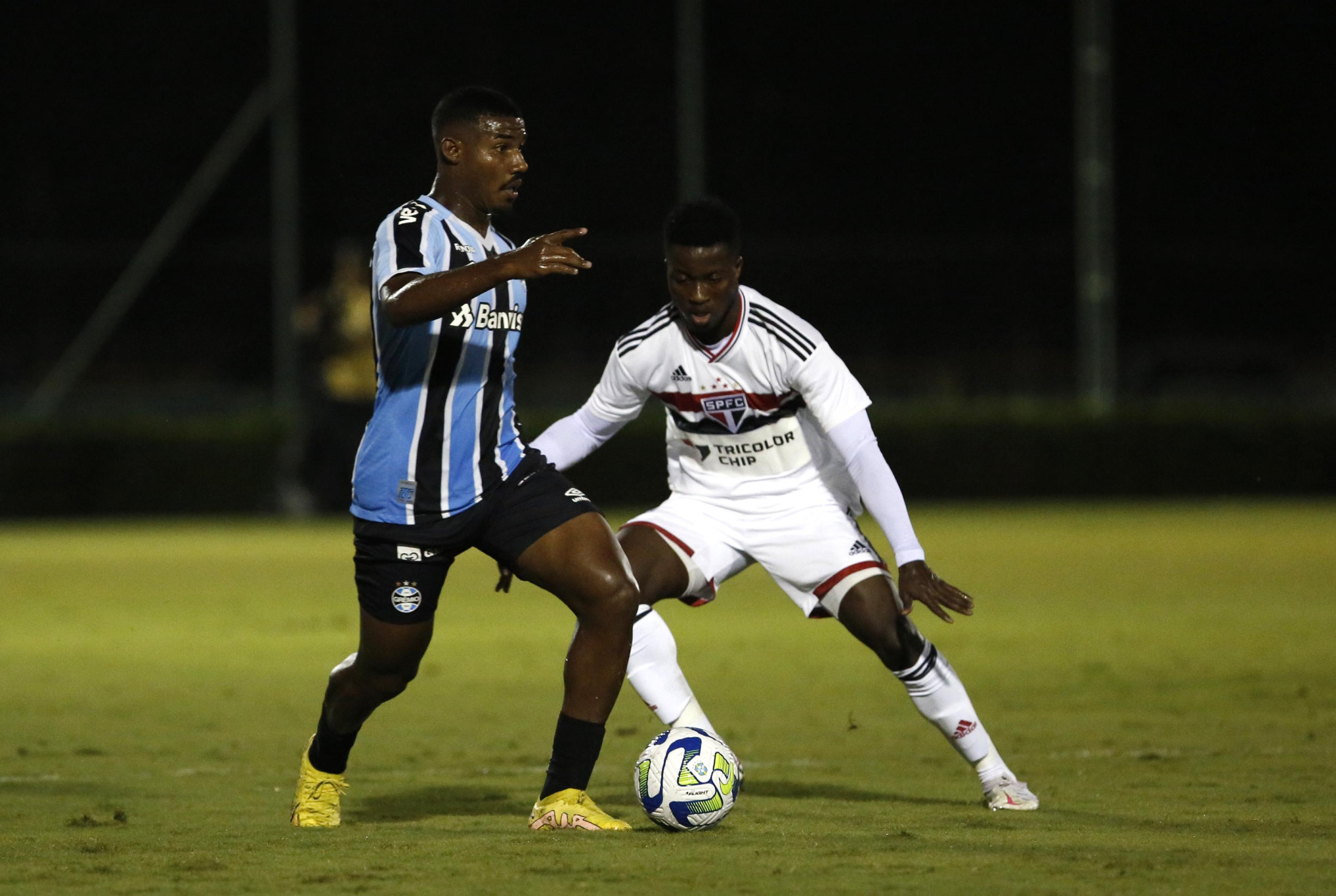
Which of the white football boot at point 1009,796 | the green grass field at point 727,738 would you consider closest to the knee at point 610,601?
the green grass field at point 727,738

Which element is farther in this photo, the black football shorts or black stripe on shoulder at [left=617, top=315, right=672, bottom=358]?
black stripe on shoulder at [left=617, top=315, right=672, bottom=358]

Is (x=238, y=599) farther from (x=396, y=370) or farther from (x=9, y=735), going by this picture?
(x=396, y=370)

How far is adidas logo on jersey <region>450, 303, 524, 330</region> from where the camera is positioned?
556 cm

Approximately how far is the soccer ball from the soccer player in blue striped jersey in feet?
0.51

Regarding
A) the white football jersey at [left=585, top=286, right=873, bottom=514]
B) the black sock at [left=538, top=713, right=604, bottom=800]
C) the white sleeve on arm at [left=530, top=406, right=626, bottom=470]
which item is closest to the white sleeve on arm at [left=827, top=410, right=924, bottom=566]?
the white football jersey at [left=585, top=286, right=873, bottom=514]

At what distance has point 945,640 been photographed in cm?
1115

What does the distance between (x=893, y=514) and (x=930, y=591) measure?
367mm

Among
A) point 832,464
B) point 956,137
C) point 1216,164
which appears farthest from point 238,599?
point 1216,164

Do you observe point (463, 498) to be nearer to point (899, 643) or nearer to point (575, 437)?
point (575, 437)

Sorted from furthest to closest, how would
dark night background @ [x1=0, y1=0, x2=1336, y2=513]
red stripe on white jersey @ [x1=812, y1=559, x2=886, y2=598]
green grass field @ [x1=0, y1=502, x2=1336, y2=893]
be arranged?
dark night background @ [x1=0, y1=0, x2=1336, y2=513]
red stripe on white jersey @ [x1=812, y1=559, x2=886, y2=598]
green grass field @ [x1=0, y1=502, x2=1336, y2=893]

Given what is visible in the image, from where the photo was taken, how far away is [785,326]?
632 centimetres

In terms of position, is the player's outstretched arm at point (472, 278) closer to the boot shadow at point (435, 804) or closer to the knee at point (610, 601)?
the knee at point (610, 601)

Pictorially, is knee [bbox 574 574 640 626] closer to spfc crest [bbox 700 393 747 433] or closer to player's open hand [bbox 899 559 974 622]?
player's open hand [bbox 899 559 974 622]

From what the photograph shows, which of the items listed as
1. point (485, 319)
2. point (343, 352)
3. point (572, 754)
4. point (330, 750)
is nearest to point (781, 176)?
point (343, 352)
